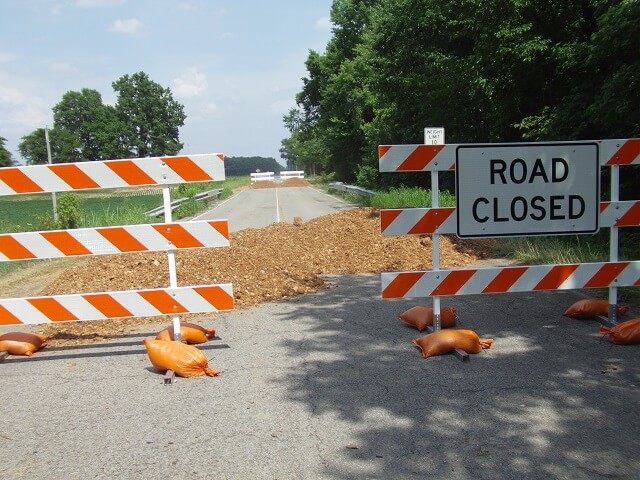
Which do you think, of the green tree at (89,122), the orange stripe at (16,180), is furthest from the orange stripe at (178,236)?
the green tree at (89,122)

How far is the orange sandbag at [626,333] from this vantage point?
17.9 ft

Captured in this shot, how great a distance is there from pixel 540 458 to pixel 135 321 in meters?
5.18

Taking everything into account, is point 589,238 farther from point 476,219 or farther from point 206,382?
point 206,382

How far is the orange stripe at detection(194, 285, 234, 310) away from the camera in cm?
574

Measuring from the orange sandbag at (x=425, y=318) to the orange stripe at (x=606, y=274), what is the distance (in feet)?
4.60

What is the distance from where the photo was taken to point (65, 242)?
562cm

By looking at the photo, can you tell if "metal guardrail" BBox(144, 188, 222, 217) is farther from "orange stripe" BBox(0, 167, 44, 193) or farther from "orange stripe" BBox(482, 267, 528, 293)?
"orange stripe" BBox(482, 267, 528, 293)

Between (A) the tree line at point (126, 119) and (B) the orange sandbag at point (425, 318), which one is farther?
(A) the tree line at point (126, 119)

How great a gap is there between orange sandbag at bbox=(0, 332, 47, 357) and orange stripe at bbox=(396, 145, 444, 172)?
4200 millimetres

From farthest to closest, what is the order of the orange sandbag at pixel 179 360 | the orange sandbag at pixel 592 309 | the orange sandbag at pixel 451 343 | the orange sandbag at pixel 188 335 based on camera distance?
the orange sandbag at pixel 592 309, the orange sandbag at pixel 188 335, the orange sandbag at pixel 451 343, the orange sandbag at pixel 179 360

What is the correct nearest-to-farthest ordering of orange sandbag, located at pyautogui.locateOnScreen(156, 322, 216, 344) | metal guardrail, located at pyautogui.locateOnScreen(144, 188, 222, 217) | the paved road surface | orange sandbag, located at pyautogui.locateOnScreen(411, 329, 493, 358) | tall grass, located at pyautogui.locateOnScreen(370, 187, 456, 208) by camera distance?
1. the paved road surface
2. orange sandbag, located at pyautogui.locateOnScreen(411, 329, 493, 358)
3. orange sandbag, located at pyautogui.locateOnScreen(156, 322, 216, 344)
4. tall grass, located at pyautogui.locateOnScreen(370, 187, 456, 208)
5. metal guardrail, located at pyautogui.locateOnScreen(144, 188, 222, 217)

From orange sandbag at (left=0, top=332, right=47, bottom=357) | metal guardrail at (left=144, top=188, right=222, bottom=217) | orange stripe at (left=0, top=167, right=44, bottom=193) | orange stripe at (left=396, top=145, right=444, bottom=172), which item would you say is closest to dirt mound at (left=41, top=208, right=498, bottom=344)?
orange sandbag at (left=0, top=332, right=47, bottom=357)

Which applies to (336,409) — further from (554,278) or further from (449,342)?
(554,278)

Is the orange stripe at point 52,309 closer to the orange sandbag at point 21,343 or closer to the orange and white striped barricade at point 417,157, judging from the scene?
the orange sandbag at point 21,343
